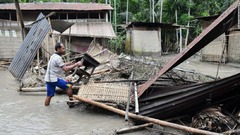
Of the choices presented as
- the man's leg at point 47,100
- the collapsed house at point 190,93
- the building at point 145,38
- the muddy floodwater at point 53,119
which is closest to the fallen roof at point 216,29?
the collapsed house at point 190,93

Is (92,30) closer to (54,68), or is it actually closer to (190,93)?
(54,68)

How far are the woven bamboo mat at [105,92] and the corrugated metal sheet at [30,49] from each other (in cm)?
321

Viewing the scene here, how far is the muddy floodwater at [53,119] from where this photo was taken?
535cm

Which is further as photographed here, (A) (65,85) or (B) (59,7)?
(B) (59,7)

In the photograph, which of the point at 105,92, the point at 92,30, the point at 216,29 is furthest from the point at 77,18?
the point at 216,29

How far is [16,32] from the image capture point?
17.3 metres

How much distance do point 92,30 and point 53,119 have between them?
560 inches

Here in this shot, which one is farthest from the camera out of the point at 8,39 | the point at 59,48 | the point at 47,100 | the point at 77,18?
the point at 77,18

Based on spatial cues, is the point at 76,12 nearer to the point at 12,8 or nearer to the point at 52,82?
the point at 12,8

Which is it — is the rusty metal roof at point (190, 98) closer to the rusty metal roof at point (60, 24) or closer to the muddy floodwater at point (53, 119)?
the muddy floodwater at point (53, 119)

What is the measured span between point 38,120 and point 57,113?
54cm

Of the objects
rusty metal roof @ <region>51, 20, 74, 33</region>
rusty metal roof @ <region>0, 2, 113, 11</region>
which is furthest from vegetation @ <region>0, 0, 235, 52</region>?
rusty metal roof @ <region>51, 20, 74, 33</region>

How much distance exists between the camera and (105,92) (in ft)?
20.0

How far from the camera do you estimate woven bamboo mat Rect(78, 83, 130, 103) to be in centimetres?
587
